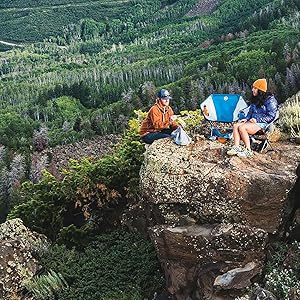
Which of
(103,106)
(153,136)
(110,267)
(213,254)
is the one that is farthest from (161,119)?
(103,106)

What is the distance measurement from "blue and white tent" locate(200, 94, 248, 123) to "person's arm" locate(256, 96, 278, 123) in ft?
2.94

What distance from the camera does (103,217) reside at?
16.6 m

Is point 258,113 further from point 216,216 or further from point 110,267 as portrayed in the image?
point 110,267

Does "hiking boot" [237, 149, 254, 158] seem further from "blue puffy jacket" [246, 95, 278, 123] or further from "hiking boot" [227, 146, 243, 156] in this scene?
"blue puffy jacket" [246, 95, 278, 123]

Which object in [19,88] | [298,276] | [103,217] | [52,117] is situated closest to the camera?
[298,276]

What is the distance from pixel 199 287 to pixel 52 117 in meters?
124

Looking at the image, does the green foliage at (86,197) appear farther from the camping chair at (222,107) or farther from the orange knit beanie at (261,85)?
the orange knit beanie at (261,85)

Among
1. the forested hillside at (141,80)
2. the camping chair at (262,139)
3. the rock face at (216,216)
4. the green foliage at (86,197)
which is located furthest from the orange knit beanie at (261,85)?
the forested hillside at (141,80)

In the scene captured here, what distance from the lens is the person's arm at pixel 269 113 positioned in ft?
42.8

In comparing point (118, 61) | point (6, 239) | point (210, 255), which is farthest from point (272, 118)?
point (118, 61)

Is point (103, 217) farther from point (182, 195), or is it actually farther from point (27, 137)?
point (27, 137)

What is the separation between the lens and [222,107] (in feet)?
46.4

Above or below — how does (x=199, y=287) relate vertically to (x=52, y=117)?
above

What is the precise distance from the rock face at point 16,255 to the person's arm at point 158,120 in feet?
14.0
